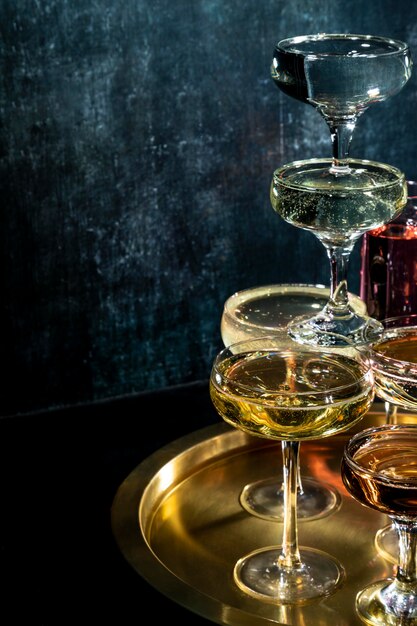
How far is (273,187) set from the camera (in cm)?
99

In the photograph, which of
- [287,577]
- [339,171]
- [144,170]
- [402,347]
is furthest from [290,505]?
[144,170]

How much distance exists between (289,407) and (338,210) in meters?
0.20

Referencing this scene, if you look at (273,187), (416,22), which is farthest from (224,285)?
(273,187)

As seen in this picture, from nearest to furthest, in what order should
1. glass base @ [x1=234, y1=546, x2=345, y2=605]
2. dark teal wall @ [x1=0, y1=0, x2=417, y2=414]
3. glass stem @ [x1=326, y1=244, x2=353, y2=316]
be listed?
glass base @ [x1=234, y1=546, x2=345, y2=605] → glass stem @ [x1=326, y1=244, x2=353, y2=316] → dark teal wall @ [x1=0, y1=0, x2=417, y2=414]

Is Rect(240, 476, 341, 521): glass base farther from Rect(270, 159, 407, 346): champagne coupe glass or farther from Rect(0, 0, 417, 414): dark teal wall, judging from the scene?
Rect(0, 0, 417, 414): dark teal wall

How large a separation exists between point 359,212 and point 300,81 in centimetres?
12

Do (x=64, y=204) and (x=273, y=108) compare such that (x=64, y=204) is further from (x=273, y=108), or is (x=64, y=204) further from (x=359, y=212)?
(x=359, y=212)

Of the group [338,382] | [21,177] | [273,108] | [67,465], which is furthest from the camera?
[273,108]

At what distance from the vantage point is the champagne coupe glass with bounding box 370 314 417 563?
2.94 ft

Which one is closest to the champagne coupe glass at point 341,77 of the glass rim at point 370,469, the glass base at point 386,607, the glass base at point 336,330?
the glass base at point 336,330

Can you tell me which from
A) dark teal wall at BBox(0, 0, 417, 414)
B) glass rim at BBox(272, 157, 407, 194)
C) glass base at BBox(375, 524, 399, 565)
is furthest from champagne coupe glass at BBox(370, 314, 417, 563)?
dark teal wall at BBox(0, 0, 417, 414)

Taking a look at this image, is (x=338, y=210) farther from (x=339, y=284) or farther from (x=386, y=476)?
(x=386, y=476)

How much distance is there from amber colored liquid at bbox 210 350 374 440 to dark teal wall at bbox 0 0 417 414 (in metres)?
0.68

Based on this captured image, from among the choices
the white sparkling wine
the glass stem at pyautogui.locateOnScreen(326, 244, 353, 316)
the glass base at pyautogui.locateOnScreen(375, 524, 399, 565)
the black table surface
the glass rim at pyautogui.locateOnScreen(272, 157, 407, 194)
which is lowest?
the black table surface
